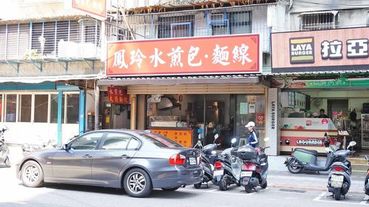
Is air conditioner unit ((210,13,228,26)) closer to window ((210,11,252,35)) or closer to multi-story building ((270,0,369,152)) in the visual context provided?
window ((210,11,252,35))

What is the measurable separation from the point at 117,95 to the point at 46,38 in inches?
171

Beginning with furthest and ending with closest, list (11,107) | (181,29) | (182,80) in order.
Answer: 1. (11,107)
2. (181,29)
3. (182,80)

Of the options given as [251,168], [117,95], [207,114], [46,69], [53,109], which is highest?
[46,69]

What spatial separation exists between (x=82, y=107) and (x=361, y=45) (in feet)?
37.5

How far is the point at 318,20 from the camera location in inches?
677

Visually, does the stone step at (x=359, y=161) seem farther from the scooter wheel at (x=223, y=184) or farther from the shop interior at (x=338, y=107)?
the scooter wheel at (x=223, y=184)

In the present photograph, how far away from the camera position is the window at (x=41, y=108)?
850 inches

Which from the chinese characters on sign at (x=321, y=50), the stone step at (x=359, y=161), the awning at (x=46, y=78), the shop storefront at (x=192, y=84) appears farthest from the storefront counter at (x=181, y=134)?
the stone step at (x=359, y=161)

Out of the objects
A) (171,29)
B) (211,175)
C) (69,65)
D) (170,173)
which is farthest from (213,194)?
(69,65)

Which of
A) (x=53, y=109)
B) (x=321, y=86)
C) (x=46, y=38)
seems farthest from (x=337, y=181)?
(x=53, y=109)

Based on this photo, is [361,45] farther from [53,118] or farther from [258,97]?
[53,118]

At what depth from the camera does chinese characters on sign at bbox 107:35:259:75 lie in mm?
16234

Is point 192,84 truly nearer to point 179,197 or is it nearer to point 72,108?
point 72,108

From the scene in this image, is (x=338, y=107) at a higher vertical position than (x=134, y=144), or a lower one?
higher
